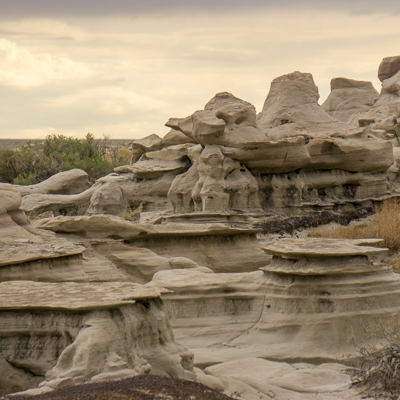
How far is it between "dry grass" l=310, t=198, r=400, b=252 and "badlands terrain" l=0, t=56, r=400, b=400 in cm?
42

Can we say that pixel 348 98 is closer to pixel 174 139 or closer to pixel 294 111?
pixel 294 111

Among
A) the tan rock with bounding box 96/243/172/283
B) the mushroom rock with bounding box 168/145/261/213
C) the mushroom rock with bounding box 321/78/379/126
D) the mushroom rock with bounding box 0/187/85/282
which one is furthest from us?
the mushroom rock with bounding box 321/78/379/126

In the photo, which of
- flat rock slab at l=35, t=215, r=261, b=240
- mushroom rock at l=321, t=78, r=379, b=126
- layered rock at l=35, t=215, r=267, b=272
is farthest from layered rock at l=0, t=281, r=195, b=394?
mushroom rock at l=321, t=78, r=379, b=126

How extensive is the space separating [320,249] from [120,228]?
3.63 m

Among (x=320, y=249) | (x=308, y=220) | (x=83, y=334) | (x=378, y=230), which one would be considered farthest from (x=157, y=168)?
(x=83, y=334)

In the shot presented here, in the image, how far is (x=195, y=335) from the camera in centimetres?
660

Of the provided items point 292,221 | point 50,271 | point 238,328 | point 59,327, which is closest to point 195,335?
point 238,328

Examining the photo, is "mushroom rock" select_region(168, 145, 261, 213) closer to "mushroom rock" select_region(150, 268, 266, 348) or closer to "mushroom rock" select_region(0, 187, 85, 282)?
"mushroom rock" select_region(0, 187, 85, 282)

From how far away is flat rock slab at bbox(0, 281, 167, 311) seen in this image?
4246 mm

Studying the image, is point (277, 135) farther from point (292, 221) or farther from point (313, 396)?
point (313, 396)

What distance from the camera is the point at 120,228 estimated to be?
9.18m

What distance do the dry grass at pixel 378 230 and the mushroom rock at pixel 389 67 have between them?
59.5 feet

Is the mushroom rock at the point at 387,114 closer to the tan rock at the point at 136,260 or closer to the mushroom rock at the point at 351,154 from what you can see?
the mushroom rock at the point at 351,154

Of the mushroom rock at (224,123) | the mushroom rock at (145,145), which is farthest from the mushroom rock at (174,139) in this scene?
the mushroom rock at (224,123)
